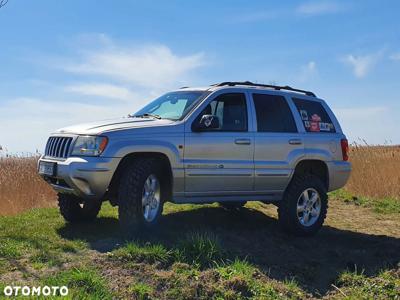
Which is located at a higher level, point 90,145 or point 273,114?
point 273,114

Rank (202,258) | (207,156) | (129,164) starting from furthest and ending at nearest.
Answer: (207,156) < (129,164) < (202,258)

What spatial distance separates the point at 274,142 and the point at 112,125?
2411 mm

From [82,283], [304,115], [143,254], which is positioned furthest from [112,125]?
[304,115]

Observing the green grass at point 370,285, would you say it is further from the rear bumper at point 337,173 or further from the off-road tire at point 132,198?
the rear bumper at point 337,173

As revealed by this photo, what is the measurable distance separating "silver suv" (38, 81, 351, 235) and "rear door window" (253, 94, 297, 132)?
0.06 feet

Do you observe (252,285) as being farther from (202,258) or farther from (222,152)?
(222,152)

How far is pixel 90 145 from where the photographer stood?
6.06 m

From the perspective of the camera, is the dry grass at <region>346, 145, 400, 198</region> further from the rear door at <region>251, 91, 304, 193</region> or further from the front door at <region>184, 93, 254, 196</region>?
the front door at <region>184, 93, 254, 196</region>

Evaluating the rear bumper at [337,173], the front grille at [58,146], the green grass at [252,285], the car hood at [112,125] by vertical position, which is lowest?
the green grass at [252,285]

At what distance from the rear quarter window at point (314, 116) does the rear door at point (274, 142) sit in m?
0.24

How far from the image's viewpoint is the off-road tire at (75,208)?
7168 millimetres

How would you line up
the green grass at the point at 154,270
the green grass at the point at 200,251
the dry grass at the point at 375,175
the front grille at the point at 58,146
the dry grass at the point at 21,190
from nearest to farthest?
the green grass at the point at 154,270 < the green grass at the point at 200,251 < the front grille at the point at 58,146 < the dry grass at the point at 21,190 < the dry grass at the point at 375,175

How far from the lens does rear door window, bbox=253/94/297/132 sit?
24.4ft

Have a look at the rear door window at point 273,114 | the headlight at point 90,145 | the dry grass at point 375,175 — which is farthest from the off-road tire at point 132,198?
the dry grass at point 375,175
